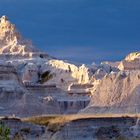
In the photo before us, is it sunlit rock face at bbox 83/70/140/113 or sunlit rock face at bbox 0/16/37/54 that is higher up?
sunlit rock face at bbox 0/16/37/54

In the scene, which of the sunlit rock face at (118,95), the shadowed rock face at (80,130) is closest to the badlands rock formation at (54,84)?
the sunlit rock face at (118,95)

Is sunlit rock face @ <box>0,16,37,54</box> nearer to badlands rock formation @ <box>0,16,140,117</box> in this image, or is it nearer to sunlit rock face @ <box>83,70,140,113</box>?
badlands rock formation @ <box>0,16,140,117</box>

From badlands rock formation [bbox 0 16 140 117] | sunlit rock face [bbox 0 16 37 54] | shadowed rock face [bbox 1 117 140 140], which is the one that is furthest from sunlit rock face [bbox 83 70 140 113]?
sunlit rock face [bbox 0 16 37 54]

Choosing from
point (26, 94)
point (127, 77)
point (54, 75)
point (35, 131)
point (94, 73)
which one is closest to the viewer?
point (35, 131)

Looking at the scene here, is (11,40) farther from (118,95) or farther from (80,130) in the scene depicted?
(80,130)

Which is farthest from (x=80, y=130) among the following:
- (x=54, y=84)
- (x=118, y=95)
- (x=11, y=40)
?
(x=11, y=40)

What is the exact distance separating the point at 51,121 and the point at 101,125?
520 centimetres

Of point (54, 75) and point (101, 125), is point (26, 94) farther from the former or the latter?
point (54, 75)

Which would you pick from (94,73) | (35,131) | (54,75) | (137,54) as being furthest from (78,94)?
(35,131)

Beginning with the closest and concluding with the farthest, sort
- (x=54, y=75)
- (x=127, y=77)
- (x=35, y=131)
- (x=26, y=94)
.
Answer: (x=35, y=131) → (x=127, y=77) → (x=26, y=94) → (x=54, y=75)

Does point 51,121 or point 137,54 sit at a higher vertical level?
point 137,54

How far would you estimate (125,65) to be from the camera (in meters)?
150

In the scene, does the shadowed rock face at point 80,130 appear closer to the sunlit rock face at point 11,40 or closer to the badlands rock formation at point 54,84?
the badlands rock formation at point 54,84

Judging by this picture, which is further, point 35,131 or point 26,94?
point 26,94
